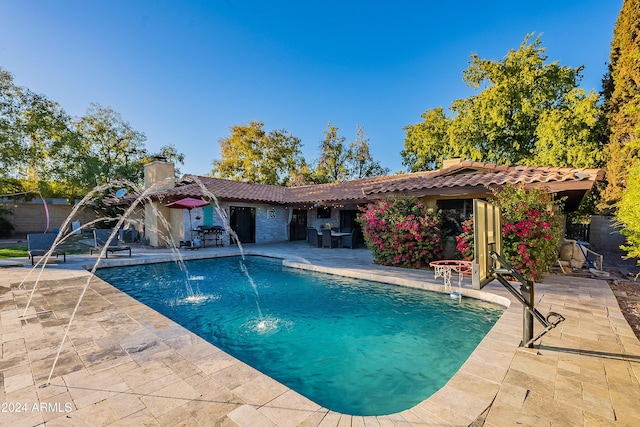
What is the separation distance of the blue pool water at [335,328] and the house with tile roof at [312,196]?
4117 millimetres

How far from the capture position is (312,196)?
18.6 meters

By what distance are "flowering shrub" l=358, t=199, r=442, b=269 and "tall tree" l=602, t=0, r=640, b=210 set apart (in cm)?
1354

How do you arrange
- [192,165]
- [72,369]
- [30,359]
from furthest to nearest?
1. [192,165]
2. [30,359]
3. [72,369]

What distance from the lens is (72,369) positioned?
3.07 meters

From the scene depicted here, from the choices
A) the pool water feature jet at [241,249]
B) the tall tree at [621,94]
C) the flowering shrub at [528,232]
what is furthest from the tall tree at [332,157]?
the flowering shrub at [528,232]

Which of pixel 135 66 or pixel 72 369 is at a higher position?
pixel 135 66

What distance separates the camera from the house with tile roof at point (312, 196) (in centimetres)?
899

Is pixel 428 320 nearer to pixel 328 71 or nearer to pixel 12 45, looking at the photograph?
pixel 328 71

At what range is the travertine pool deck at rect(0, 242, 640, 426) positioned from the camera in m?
2.35

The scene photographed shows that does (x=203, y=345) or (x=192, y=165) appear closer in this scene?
(x=203, y=345)

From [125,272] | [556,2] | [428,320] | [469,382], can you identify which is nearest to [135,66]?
[125,272]

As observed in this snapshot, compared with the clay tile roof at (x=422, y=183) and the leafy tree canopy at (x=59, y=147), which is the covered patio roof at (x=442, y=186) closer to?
the clay tile roof at (x=422, y=183)

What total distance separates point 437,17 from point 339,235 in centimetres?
1267

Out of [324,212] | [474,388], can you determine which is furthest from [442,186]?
[324,212]
